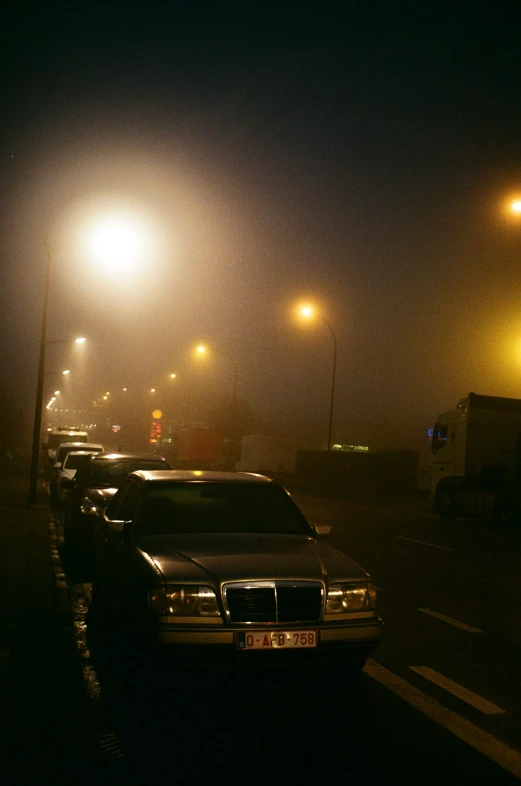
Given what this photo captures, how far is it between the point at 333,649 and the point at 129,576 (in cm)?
168

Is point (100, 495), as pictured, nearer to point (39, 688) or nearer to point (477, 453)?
point (39, 688)

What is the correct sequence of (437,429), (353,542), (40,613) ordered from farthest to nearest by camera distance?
(437,429), (353,542), (40,613)

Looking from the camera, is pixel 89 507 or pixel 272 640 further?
pixel 89 507

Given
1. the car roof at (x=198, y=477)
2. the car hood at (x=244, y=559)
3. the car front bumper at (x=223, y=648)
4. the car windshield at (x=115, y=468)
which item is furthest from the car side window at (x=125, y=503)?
the car windshield at (x=115, y=468)

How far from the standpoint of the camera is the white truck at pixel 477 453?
2420cm

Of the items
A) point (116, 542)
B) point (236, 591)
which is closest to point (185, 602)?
point (236, 591)

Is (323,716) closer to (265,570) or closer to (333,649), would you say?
(333,649)

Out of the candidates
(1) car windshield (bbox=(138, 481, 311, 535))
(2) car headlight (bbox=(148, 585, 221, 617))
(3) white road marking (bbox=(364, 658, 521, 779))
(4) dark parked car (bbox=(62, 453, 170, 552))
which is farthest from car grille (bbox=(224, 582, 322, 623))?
(4) dark parked car (bbox=(62, 453, 170, 552))

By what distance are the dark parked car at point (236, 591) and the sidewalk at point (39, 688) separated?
2.15 feet

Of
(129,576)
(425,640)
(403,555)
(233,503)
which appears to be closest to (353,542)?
(403,555)

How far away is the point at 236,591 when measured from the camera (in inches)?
206

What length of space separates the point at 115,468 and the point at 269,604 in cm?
863

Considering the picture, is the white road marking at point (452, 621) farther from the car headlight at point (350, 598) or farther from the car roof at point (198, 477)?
the car headlight at point (350, 598)

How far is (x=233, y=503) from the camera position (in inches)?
271
